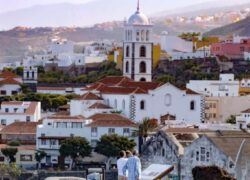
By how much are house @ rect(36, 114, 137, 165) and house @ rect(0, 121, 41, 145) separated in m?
1.48

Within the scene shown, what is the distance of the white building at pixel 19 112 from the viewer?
59.2m

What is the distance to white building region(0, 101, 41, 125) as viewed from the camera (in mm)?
59188

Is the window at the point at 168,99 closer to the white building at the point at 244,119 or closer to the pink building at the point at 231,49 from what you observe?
the white building at the point at 244,119

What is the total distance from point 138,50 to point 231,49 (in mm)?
19222

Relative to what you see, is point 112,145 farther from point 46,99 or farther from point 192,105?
point 46,99

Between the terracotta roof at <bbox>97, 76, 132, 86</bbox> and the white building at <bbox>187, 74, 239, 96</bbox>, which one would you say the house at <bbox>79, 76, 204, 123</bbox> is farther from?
the white building at <bbox>187, 74, 239, 96</bbox>

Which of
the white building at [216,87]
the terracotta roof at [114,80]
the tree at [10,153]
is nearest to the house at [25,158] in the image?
the tree at [10,153]

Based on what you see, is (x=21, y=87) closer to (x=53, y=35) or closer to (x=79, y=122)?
(x=79, y=122)

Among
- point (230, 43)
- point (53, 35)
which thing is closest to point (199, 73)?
point (230, 43)

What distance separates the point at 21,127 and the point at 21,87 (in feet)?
69.1

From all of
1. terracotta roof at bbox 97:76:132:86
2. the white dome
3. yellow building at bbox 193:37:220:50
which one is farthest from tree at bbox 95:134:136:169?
yellow building at bbox 193:37:220:50

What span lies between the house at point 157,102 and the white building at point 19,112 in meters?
2.02

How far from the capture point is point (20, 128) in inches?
2136

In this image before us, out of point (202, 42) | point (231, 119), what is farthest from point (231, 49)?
point (231, 119)
